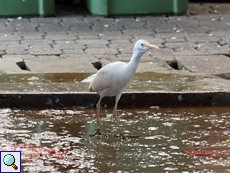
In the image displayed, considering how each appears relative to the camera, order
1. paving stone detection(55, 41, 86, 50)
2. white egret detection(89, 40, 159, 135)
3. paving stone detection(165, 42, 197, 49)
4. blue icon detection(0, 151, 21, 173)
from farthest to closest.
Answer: paving stone detection(165, 42, 197, 49) < paving stone detection(55, 41, 86, 50) < white egret detection(89, 40, 159, 135) < blue icon detection(0, 151, 21, 173)

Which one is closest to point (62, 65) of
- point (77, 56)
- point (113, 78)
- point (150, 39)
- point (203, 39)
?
point (77, 56)

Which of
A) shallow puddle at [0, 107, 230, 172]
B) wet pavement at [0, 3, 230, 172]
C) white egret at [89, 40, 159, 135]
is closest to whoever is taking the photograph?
shallow puddle at [0, 107, 230, 172]

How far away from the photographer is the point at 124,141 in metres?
4.39

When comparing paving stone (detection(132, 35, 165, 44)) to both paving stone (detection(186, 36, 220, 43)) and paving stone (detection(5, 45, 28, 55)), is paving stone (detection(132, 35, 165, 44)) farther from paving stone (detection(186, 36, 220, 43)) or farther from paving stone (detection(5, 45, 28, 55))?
paving stone (detection(5, 45, 28, 55))

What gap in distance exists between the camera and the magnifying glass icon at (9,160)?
363cm

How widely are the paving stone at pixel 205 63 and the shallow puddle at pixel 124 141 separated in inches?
58.1

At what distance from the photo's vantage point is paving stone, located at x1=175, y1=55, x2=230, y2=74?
6.85 meters

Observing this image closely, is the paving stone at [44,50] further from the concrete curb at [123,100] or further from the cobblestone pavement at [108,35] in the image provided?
the concrete curb at [123,100]

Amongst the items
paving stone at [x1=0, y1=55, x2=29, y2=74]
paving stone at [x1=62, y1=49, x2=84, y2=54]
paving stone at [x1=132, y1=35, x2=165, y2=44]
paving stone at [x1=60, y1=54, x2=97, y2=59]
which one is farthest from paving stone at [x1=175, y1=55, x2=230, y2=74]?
paving stone at [x1=0, y1=55, x2=29, y2=74]

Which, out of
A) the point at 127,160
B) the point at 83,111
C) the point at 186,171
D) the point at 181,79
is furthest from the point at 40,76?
the point at 186,171

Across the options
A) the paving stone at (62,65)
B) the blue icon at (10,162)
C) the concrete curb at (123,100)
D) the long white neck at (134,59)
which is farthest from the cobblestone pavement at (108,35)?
the blue icon at (10,162)

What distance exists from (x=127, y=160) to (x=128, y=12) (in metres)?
7.26

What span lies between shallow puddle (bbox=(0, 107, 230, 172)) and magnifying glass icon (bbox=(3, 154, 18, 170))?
9 centimetres

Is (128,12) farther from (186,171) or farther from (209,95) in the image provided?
(186,171)
